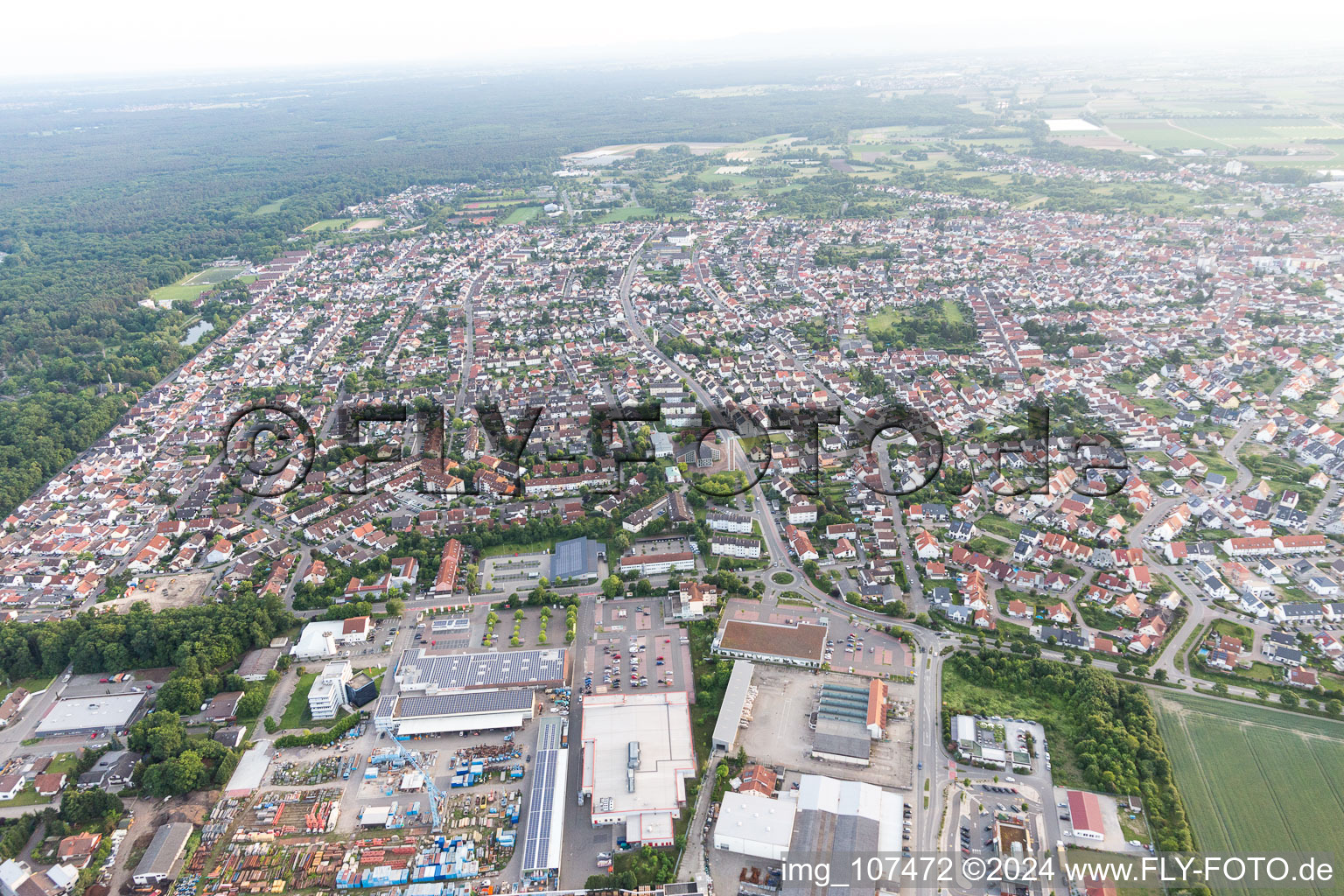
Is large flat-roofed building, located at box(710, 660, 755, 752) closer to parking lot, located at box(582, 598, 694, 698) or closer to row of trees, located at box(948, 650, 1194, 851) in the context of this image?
parking lot, located at box(582, 598, 694, 698)

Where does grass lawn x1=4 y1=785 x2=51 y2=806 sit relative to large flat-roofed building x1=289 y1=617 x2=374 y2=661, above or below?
below

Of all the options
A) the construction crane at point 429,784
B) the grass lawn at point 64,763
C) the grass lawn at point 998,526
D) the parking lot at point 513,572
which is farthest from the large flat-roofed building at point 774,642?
the grass lawn at point 64,763

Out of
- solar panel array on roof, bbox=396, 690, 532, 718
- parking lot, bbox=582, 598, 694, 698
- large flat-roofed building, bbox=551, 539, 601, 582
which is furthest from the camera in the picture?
large flat-roofed building, bbox=551, 539, 601, 582

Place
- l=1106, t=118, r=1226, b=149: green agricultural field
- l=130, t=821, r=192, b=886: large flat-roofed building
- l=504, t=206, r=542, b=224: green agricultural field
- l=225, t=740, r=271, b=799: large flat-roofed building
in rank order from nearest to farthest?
l=130, t=821, r=192, b=886: large flat-roofed building → l=225, t=740, r=271, b=799: large flat-roofed building → l=504, t=206, r=542, b=224: green agricultural field → l=1106, t=118, r=1226, b=149: green agricultural field

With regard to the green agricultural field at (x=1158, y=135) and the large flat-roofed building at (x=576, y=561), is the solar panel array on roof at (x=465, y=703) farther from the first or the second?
the green agricultural field at (x=1158, y=135)

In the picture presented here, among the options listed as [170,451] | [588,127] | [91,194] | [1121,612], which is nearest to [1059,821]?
Result: [1121,612]

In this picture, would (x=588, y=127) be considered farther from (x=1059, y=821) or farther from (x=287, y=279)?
(x=1059, y=821)

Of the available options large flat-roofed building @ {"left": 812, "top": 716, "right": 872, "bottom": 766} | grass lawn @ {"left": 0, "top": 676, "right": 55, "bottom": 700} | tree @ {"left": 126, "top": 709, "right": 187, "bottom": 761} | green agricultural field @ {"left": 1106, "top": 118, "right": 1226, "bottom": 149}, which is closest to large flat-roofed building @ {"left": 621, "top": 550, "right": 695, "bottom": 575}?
large flat-roofed building @ {"left": 812, "top": 716, "right": 872, "bottom": 766}
